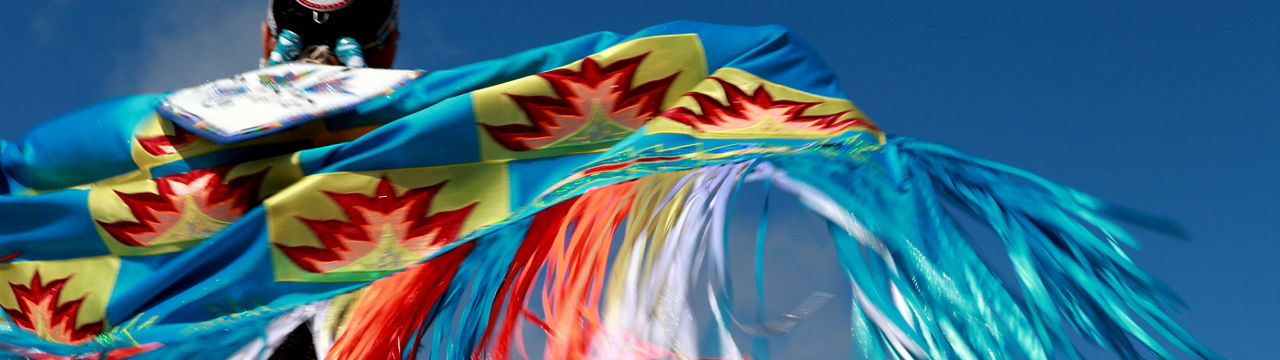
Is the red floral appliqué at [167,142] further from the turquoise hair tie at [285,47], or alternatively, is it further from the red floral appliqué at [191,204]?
the turquoise hair tie at [285,47]

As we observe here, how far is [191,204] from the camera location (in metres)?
1.79

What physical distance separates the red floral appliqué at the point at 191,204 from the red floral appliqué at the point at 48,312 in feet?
0.47

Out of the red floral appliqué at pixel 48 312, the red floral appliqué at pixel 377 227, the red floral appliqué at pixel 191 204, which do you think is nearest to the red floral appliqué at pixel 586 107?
the red floral appliqué at pixel 377 227

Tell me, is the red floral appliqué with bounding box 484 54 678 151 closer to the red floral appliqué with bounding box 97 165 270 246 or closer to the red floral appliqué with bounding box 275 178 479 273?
the red floral appliqué with bounding box 275 178 479 273

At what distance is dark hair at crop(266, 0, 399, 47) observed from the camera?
221 centimetres

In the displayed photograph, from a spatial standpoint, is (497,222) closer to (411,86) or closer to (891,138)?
(411,86)

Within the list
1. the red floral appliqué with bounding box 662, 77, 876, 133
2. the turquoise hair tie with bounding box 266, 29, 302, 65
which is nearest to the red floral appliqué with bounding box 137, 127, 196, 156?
the turquoise hair tie with bounding box 266, 29, 302, 65

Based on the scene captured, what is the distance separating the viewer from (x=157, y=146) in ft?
6.03

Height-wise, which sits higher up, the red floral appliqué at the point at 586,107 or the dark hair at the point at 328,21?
the dark hair at the point at 328,21

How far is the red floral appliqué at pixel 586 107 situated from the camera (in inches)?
71.6

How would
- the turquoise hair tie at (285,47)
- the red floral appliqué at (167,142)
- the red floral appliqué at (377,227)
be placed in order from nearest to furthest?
the red floral appliqué at (377,227), the red floral appliqué at (167,142), the turquoise hair tie at (285,47)

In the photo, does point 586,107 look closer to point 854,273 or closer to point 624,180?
point 624,180

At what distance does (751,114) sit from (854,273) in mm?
556

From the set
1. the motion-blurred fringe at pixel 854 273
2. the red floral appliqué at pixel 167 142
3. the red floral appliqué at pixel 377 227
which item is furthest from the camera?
A: the red floral appliqué at pixel 167 142
